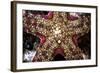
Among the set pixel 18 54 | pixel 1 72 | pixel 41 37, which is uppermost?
pixel 41 37

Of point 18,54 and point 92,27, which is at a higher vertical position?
point 92,27

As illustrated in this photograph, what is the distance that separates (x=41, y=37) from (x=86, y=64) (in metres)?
0.55

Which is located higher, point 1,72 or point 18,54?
point 18,54

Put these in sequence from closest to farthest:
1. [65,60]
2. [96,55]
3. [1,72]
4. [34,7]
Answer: [1,72] < [34,7] < [65,60] < [96,55]

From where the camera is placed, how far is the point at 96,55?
7.68 ft

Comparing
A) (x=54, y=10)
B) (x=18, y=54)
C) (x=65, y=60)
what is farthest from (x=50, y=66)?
(x=54, y=10)

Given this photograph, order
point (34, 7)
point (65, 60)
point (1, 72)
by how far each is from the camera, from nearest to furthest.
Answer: point (1, 72) < point (34, 7) < point (65, 60)

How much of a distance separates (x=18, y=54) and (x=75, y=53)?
57 cm

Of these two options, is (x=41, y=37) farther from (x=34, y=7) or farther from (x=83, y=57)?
(x=83, y=57)

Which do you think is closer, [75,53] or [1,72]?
[1,72]

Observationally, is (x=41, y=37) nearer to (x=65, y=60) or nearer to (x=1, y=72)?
(x=65, y=60)

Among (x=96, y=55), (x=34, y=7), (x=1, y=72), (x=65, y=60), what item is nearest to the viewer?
(x=1, y=72)

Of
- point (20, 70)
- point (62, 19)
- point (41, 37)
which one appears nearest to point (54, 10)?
point (62, 19)

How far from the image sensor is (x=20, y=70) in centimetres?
199
